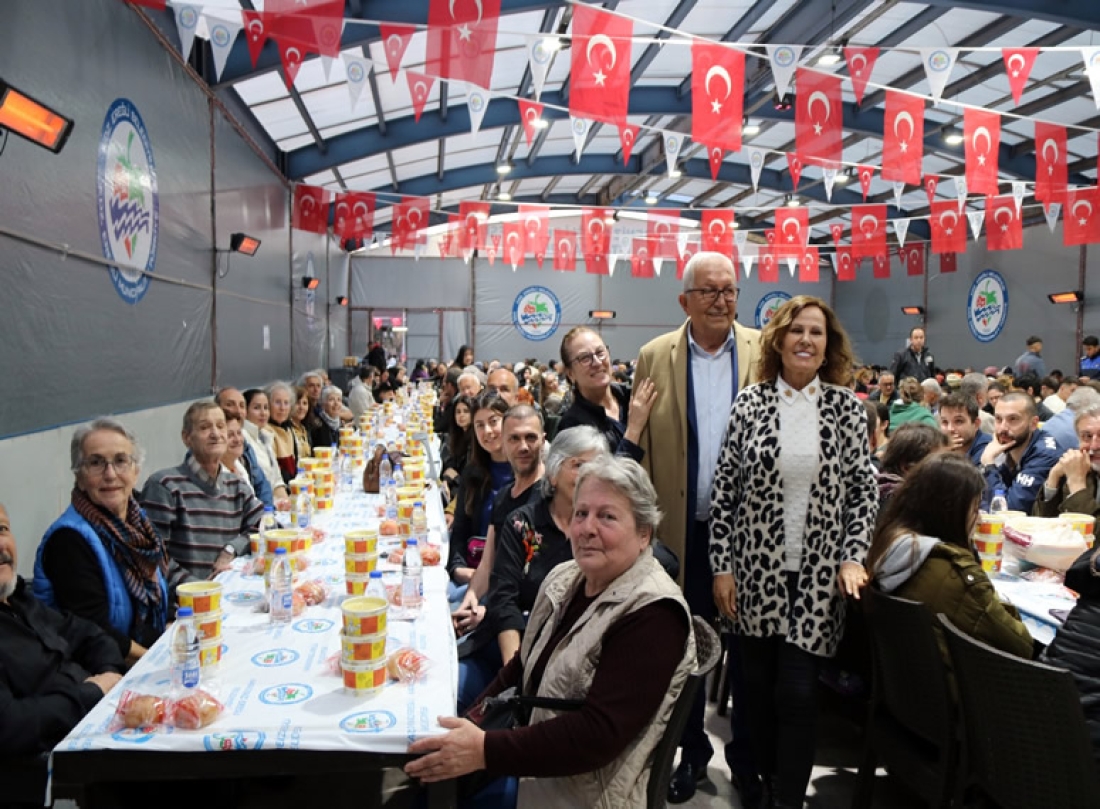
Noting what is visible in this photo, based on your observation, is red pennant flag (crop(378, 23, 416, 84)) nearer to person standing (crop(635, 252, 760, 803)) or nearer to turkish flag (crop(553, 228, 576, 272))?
person standing (crop(635, 252, 760, 803))

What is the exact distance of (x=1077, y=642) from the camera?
184 centimetres

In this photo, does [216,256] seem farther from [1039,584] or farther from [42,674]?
[1039,584]

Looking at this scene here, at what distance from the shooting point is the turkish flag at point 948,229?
1155 cm

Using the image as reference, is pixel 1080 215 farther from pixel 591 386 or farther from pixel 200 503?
pixel 200 503

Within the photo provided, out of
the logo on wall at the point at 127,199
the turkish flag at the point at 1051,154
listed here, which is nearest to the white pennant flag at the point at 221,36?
the logo on wall at the point at 127,199

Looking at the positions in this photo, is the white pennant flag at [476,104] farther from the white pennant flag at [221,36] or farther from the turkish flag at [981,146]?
the turkish flag at [981,146]

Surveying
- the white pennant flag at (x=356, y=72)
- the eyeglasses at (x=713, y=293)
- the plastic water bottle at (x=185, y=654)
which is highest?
the white pennant flag at (x=356, y=72)

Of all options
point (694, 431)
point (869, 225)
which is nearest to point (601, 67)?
point (694, 431)

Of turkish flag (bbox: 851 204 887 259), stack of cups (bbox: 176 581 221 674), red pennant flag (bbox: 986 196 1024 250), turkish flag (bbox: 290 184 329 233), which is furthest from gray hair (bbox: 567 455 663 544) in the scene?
turkish flag (bbox: 851 204 887 259)

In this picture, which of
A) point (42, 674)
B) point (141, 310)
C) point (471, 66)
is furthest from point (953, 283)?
point (42, 674)

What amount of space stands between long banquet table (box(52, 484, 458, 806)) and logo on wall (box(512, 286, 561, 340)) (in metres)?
19.1

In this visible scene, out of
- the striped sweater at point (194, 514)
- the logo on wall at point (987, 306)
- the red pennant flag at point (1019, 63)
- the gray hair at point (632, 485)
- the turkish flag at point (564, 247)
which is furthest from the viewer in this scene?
the logo on wall at point (987, 306)

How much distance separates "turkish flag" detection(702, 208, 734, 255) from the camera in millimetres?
13600

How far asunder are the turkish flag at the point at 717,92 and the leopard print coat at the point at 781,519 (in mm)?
3914
